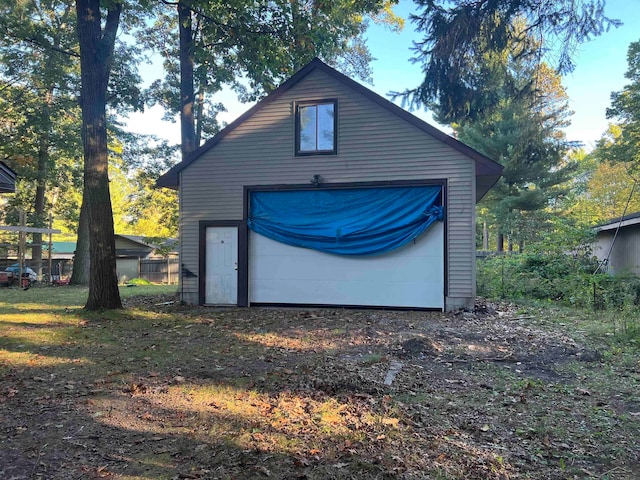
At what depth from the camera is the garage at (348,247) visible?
10.1 m

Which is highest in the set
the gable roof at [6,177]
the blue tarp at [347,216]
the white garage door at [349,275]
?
the gable roof at [6,177]

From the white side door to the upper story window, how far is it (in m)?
2.79

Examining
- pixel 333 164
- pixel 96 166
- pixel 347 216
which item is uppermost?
pixel 333 164

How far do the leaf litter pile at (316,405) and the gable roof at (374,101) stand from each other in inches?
156

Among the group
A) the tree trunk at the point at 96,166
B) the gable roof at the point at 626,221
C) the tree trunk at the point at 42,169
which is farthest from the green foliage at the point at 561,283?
the tree trunk at the point at 42,169

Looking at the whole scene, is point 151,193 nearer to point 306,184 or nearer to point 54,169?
point 54,169

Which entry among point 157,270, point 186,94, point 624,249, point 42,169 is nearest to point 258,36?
point 186,94

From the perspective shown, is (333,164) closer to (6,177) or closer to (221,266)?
(221,266)

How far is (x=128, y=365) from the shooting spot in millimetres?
5516

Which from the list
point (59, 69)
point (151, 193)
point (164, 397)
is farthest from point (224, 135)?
point (151, 193)

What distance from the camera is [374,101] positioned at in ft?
33.6

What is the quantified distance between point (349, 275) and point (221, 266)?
131 inches

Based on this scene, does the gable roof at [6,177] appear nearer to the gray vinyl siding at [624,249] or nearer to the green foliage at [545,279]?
the green foliage at [545,279]

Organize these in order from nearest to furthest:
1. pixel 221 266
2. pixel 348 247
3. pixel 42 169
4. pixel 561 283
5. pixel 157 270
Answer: pixel 348 247, pixel 221 266, pixel 561 283, pixel 42 169, pixel 157 270
